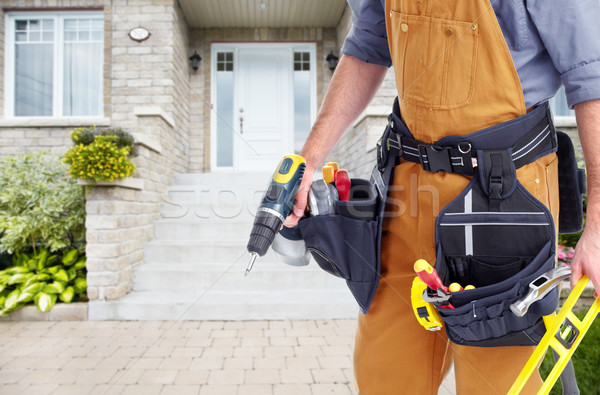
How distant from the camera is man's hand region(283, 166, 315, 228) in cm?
98

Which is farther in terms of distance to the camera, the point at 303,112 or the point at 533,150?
the point at 303,112

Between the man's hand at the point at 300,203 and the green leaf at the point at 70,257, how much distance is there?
136 inches

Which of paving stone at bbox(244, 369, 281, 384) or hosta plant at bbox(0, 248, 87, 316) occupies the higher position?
hosta plant at bbox(0, 248, 87, 316)

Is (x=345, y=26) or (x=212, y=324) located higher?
(x=345, y=26)

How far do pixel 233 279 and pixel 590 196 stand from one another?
3.22 metres

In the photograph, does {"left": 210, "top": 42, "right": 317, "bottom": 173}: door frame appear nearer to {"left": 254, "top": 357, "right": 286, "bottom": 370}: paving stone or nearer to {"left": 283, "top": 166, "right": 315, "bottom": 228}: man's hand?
{"left": 254, "top": 357, "right": 286, "bottom": 370}: paving stone

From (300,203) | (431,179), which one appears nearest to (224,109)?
(300,203)

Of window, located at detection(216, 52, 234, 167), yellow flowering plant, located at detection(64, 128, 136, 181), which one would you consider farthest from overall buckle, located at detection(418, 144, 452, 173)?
window, located at detection(216, 52, 234, 167)

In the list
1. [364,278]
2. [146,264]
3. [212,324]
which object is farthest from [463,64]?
[146,264]

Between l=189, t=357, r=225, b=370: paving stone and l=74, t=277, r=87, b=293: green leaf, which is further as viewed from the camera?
l=74, t=277, r=87, b=293: green leaf

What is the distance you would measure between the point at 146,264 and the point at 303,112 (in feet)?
13.8

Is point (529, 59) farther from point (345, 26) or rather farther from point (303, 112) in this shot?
point (303, 112)

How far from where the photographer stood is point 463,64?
76 cm

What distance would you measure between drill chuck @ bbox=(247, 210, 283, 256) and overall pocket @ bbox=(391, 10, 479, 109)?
0.41 metres
